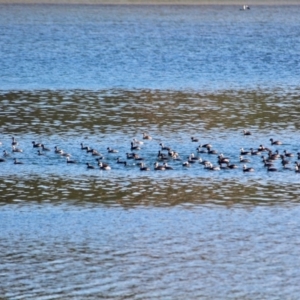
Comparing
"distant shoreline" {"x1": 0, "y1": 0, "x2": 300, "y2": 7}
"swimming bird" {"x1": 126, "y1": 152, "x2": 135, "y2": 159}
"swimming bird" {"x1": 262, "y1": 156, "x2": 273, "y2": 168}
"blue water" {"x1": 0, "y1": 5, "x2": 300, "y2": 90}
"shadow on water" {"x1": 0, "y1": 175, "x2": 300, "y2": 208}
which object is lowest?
"shadow on water" {"x1": 0, "y1": 175, "x2": 300, "y2": 208}

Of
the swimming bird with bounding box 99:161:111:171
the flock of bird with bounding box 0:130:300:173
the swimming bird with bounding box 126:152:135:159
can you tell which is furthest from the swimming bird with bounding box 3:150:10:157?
the swimming bird with bounding box 126:152:135:159

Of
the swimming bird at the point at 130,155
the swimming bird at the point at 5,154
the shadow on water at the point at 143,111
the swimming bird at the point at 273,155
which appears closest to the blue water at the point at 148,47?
the shadow on water at the point at 143,111

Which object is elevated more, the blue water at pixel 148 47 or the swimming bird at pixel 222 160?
the blue water at pixel 148 47

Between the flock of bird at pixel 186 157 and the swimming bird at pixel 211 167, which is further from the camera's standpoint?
the flock of bird at pixel 186 157

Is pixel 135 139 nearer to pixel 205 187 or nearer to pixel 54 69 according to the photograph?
pixel 205 187

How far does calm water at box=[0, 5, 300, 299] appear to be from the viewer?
2067cm

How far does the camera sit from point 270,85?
47.5 metres

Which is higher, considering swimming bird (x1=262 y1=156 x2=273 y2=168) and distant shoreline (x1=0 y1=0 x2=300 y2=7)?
distant shoreline (x1=0 y1=0 x2=300 y2=7)

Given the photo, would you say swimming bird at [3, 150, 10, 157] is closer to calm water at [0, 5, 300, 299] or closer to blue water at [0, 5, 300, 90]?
calm water at [0, 5, 300, 299]

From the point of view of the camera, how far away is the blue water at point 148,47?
49.6 m

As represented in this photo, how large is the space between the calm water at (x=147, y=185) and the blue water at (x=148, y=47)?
9.9 inches

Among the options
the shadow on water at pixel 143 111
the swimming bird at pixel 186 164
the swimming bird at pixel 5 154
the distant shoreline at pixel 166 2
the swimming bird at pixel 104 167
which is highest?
the distant shoreline at pixel 166 2

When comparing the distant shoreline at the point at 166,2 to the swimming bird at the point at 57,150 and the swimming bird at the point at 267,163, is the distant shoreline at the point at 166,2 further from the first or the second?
the swimming bird at the point at 267,163

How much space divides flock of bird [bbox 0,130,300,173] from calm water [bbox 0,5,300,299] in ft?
0.55
